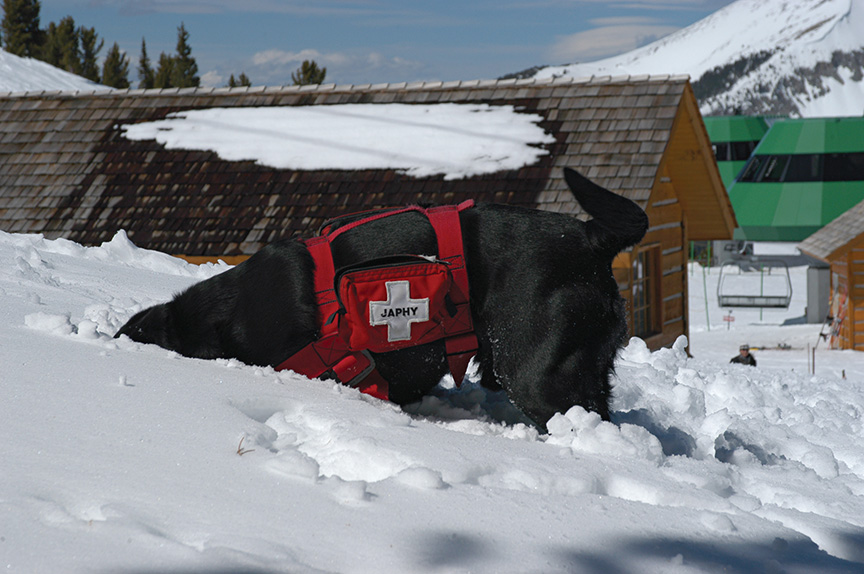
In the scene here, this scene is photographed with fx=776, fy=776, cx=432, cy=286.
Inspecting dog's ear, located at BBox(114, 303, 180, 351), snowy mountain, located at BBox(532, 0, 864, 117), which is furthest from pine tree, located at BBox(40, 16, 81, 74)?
snowy mountain, located at BBox(532, 0, 864, 117)

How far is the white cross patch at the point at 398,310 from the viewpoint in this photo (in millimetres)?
3105

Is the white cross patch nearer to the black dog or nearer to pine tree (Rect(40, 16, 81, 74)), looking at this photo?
the black dog

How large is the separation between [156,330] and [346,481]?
5.24 feet

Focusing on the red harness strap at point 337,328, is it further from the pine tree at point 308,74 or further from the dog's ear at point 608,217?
the pine tree at point 308,74

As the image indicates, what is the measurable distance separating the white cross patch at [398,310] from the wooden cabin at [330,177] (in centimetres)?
693

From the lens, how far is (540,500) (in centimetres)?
222

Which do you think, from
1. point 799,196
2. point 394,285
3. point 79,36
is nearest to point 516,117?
point 394,285

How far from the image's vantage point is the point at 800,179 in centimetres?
3080

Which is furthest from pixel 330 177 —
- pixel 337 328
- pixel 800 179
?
pixel 800 179

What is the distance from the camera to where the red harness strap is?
3.15 meters

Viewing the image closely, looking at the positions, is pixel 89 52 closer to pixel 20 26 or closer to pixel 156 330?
pixel 20 26

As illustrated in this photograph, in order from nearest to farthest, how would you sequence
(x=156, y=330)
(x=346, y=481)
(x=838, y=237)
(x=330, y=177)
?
(x=346, y=481) → (x=156, y=330) → (x=330, y=177) → (x=838, y=237)

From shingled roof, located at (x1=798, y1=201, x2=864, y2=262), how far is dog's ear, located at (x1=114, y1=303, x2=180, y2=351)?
16862mm

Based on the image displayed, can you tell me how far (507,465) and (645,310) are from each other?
9.64m
